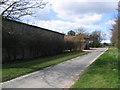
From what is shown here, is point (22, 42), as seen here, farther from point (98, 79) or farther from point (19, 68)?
point (98, 79)

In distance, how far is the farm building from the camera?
63.6 ft

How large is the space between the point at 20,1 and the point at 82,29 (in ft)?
219

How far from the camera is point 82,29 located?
266 feet

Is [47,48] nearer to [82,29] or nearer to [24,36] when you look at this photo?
[24,36]

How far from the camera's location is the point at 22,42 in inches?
879

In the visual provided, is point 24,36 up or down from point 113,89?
up

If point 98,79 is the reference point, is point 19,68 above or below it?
below

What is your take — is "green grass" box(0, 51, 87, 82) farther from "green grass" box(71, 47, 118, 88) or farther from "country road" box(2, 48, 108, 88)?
"green grass" box(71, 47, 118, 88)

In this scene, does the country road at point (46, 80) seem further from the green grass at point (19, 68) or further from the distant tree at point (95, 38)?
the distant tree at point (95, 38)

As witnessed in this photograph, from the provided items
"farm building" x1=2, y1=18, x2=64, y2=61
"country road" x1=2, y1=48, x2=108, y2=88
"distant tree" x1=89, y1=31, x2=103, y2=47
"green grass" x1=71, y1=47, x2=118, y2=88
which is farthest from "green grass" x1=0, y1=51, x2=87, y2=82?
"distant tree" x1=89, y1=31, x2=103, y2=47

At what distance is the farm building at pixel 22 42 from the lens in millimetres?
19375

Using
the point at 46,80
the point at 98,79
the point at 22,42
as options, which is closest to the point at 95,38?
the point at 22,42

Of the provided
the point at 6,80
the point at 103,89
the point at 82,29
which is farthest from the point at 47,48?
the point at 82,29

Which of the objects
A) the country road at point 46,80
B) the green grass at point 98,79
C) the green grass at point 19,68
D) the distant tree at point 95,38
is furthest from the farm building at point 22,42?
the distant tree at point 95,38
